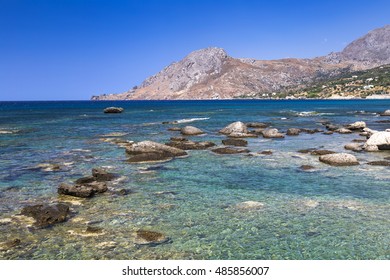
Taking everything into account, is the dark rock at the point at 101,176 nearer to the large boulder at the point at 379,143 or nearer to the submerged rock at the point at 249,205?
the submerged rock at the point at 249,205

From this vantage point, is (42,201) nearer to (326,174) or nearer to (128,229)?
(128,229)

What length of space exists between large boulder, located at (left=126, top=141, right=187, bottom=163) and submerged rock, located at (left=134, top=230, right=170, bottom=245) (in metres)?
15.2

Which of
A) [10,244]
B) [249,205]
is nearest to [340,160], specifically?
[249,205]

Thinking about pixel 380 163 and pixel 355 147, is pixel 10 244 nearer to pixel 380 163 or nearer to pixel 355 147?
pixel 380 163

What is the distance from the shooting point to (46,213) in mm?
15734

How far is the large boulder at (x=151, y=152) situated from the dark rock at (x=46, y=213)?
42.5 ft

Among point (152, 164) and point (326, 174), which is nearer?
point (326, 174)

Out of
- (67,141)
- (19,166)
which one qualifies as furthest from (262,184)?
(67,141)

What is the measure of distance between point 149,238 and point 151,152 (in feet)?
59.4

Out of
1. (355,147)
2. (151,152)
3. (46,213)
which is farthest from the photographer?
(355,147)

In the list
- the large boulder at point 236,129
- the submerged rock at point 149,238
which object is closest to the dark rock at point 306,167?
the submerged rock at point 149,238

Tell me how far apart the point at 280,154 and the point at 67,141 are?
27276mm
